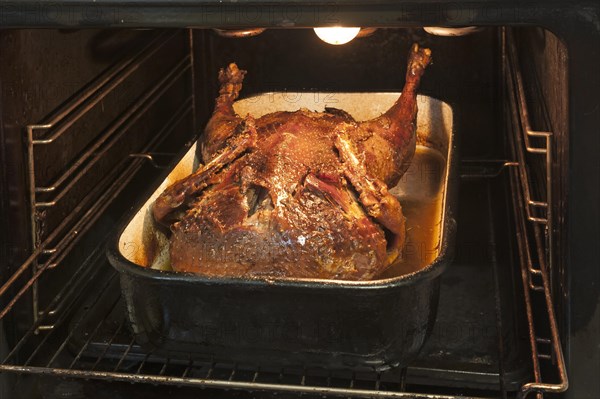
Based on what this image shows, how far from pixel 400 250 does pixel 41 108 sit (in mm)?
772

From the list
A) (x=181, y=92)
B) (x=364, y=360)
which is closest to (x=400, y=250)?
(x=364, y=360)

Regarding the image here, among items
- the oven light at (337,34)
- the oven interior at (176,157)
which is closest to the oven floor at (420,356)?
the oven interior at (176,157)

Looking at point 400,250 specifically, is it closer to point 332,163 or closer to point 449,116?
point 332,163

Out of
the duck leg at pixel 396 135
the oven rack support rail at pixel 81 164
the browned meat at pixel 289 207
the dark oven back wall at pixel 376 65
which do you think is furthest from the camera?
the dark oven back wall at pixel 376 65

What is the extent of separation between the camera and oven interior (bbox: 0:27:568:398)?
1.54 m

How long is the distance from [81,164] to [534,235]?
1042 millimetres

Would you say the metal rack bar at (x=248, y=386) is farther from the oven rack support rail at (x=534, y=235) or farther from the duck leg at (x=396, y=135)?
the duck leg at (x=396, y=135)

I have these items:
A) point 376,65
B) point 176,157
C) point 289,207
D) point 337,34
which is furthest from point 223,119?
point 376,65

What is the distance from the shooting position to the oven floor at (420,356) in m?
1.58

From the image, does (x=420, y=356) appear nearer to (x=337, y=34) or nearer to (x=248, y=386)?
(x=248, y=386)

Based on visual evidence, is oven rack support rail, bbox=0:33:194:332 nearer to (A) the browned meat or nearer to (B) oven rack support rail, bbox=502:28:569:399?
(A) the browned meat

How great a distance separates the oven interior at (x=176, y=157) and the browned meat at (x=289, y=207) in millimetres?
207

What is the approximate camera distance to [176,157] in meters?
1.91

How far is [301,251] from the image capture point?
1.48m
